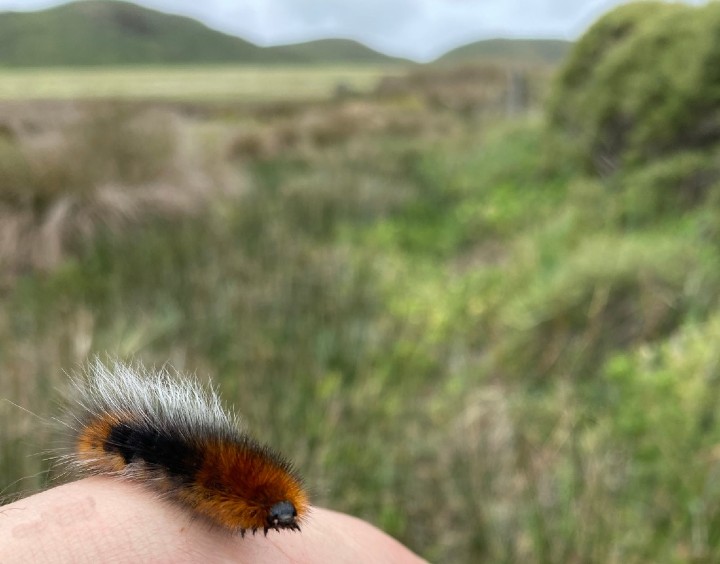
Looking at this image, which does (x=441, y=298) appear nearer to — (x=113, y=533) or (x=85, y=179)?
(x=85, y=179)

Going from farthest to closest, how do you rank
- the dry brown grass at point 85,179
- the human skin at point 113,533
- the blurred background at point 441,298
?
the dry brown grass at point 85,179 → the blurred background at point 441,298 → the human skin at point 113,533

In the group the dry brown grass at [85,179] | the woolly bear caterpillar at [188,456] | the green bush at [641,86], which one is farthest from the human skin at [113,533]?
the green bush at [641,86]

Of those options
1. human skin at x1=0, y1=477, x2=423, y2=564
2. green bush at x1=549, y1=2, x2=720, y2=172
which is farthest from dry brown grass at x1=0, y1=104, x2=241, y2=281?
human skin at x1=0, y1=477, x2=423, y2=564

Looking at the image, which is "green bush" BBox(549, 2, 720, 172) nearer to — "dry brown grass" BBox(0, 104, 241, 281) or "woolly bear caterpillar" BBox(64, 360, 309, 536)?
"dry brown grass" BBox(0, 104, 241, 281)

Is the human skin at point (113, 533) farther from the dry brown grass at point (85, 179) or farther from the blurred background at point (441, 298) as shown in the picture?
the dry brown grass at point (85, 179)

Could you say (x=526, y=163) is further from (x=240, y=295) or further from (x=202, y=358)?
(x=202, y=358)
